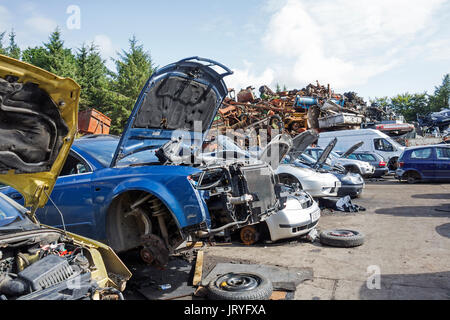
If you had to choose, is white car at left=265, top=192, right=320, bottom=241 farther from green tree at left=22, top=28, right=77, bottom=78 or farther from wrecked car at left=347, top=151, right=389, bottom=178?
green tree at left=22, top=28, right=77, bottom=78

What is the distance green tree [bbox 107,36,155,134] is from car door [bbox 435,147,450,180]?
19.4m

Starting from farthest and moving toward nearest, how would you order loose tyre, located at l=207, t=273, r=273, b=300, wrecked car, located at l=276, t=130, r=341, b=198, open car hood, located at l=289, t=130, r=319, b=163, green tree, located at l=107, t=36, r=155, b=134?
green tree, located at l=107, t=36, r=155, b=134 → wrecked car, located at l=276, t=130, r=341, b=198 → open car hood, located at l=289, t=130, r=319, b=163 → loose tyre, located at l=207, t=273, r=273, b=300

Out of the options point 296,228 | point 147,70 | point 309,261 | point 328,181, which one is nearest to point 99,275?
point 309,261

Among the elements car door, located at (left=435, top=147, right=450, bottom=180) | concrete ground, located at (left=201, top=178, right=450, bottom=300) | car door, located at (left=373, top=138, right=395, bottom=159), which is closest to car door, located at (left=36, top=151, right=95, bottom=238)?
concrete ground, located at (left=201, top=178, right=450, bottom=300)

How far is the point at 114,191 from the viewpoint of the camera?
141 inches

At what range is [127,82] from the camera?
2614 cm

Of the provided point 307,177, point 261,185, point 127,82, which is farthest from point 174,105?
point 127,82

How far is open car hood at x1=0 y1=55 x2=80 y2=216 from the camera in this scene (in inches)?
94.9

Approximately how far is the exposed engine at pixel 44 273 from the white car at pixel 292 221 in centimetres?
326

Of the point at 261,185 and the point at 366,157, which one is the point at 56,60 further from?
the point at 261,185

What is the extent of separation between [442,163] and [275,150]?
10.1 meters

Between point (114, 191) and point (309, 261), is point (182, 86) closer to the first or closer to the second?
point (114, 191)

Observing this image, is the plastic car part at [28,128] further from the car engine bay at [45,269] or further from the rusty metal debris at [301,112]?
the rusty metal debris at [301,112]
